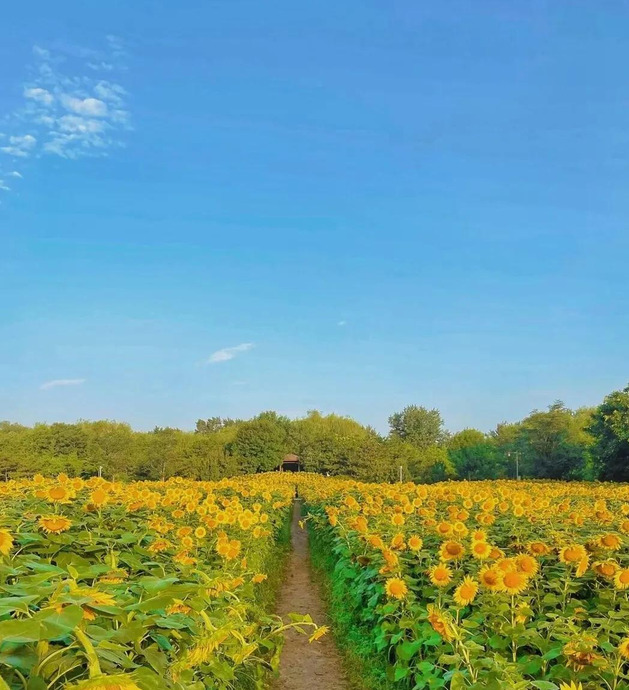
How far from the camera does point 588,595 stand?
12.3 ft

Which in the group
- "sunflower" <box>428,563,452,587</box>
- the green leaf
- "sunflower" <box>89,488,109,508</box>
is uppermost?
"sunflower" <box>89,488,109,508</box>

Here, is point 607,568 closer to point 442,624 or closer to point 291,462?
point 442,624

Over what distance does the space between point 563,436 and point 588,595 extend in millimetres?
45699

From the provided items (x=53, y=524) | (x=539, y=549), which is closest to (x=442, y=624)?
(x=539, y=549)

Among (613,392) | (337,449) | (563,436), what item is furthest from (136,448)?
Result: (613,392)

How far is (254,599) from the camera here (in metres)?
4.08

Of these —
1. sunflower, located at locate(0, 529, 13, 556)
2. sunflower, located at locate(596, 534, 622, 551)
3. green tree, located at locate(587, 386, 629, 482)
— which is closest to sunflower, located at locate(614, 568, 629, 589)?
sunflower, located at locate(596, 534, 622, 551)

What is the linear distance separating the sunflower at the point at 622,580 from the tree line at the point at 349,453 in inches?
1206

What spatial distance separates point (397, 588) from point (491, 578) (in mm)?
889

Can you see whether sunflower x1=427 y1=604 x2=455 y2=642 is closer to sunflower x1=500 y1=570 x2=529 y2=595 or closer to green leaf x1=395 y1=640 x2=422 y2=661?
sunflower x1=500 y1=570 x2=529 y2=595

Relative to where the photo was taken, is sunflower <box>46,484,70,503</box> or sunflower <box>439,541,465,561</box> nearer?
sunflower <box>46,484,70,503</box>

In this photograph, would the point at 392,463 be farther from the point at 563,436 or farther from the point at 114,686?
the point at 114,686

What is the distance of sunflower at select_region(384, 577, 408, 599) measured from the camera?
3.88 meters

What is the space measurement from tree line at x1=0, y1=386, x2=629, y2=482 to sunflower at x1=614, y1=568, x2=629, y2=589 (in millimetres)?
30631
